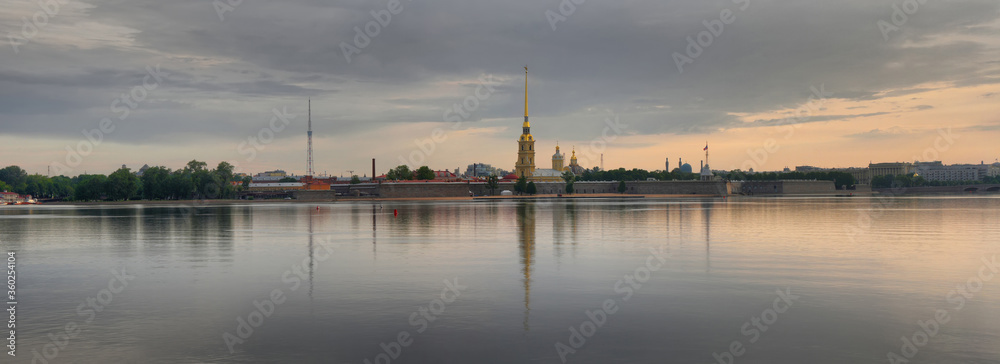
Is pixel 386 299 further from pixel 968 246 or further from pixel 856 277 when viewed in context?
pixel 968 246

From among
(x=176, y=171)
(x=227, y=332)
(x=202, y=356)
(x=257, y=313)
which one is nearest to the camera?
(x=202, y=356)

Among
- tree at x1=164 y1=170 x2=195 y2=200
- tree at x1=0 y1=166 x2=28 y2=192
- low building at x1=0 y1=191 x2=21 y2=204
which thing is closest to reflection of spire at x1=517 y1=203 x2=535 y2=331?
tree at x1=164 y1=170 x2=195 y2=200

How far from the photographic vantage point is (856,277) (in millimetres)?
19391

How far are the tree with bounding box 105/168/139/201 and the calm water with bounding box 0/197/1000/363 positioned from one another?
109486mm

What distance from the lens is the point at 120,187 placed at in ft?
424

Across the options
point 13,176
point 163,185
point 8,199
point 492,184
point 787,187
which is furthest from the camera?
point 787,187

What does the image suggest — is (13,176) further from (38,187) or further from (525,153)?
(525,153)

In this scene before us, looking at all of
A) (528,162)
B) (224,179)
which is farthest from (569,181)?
(224,179)

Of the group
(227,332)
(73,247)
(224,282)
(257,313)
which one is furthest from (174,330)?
(73,247)

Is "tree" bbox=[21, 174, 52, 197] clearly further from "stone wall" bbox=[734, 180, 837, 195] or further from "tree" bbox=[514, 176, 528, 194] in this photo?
"stone wall" bbox=[734, 180, 837, 195]

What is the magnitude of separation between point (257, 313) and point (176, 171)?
492 ft

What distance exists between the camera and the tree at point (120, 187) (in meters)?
129

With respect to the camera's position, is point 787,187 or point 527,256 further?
point 787,187

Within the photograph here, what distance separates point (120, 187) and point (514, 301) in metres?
133
